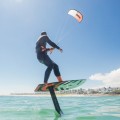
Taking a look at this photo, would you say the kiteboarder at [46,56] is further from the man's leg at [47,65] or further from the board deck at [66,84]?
the board deck at [66,84]

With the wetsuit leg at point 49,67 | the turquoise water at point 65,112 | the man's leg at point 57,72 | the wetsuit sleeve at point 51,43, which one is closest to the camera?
the wetsuit sleeve at point 51,43

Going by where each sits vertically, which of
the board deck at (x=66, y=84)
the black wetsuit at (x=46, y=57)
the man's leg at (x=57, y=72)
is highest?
the black wetsuit at (x=46, y=57)

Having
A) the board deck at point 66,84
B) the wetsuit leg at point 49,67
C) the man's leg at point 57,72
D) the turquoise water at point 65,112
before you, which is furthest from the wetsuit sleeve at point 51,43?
the turquoise water at point 65,112

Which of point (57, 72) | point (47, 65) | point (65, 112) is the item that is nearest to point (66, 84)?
point (57, 72)

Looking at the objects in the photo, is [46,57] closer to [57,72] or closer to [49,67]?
[49,67]

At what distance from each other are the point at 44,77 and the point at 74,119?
2916mm

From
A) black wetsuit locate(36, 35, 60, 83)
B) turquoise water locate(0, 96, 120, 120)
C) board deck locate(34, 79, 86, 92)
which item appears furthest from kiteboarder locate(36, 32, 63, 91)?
turquoise water locate(0, 96, 120, 120)

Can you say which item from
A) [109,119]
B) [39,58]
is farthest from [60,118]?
[39,58]

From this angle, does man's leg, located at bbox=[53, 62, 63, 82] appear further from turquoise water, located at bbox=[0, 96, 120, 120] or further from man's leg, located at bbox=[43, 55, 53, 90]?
turquoise water, located at bbox=[0, 96, 120, 120]

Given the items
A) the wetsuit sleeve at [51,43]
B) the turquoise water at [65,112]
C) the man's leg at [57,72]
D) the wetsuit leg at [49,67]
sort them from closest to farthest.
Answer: the wetsuit sleeve at [51,43]
the wetsuit leg at [49,67]
the man's leg at [57,72]
the turquoise water at [65,112]

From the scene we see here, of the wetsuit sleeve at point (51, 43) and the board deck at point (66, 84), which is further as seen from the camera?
the board deck at point (66, 84)

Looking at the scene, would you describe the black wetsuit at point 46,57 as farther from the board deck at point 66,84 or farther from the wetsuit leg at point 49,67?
the board deck at point 66,84

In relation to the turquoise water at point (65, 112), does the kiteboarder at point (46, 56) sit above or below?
above

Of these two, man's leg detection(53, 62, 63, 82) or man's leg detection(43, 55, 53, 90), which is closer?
man's leg detection(43, 55, 53, 90)
